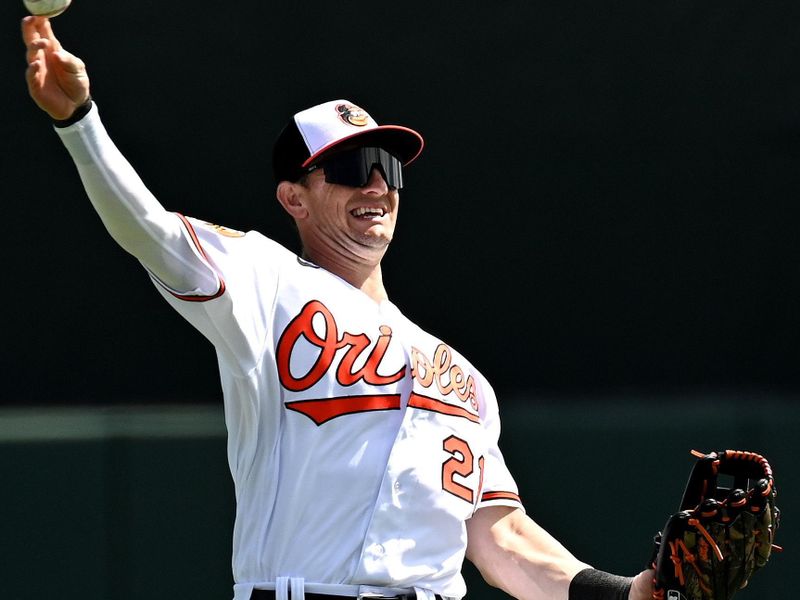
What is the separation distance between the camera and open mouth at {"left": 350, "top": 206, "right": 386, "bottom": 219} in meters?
2.61

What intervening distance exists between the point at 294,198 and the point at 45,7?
80cm

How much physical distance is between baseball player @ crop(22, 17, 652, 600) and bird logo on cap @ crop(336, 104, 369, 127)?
20 mm

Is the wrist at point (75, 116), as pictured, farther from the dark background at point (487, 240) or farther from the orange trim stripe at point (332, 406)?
the dark background at point (487, 240)

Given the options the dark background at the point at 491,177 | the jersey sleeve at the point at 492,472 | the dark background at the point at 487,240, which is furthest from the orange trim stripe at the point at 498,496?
the dark background at the point at 491,177

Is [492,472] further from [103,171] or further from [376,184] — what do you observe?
[103,171]

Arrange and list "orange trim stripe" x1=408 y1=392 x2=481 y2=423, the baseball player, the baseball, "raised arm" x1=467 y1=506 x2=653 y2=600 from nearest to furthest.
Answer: the baseball
the baseball player
"orange trim stripe" x1=408 y1=392 x2=481 y2=423
"raised arm" x1=467 y1=506 x2=653 y2=600

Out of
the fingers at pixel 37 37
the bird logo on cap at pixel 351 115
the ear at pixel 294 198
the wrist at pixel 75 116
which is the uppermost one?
the fingers at pixel 37 37

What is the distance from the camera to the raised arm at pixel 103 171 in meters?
1.95

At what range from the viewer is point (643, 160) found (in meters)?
4.73

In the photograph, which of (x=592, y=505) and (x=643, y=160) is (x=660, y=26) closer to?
(x=643, y=160)

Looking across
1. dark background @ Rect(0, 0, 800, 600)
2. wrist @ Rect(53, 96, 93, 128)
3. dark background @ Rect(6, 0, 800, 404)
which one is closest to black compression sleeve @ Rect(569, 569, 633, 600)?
wrist @ Rect(53, 96, 93, 128)

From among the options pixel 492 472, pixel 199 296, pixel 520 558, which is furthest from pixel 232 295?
A: pixel 520 558

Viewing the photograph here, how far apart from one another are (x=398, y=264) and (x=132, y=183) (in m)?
2.62

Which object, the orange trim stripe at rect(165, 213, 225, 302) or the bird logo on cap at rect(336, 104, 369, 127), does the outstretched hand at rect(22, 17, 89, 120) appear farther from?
the bird logo on cap at rect(336, 104, 369, 127)
